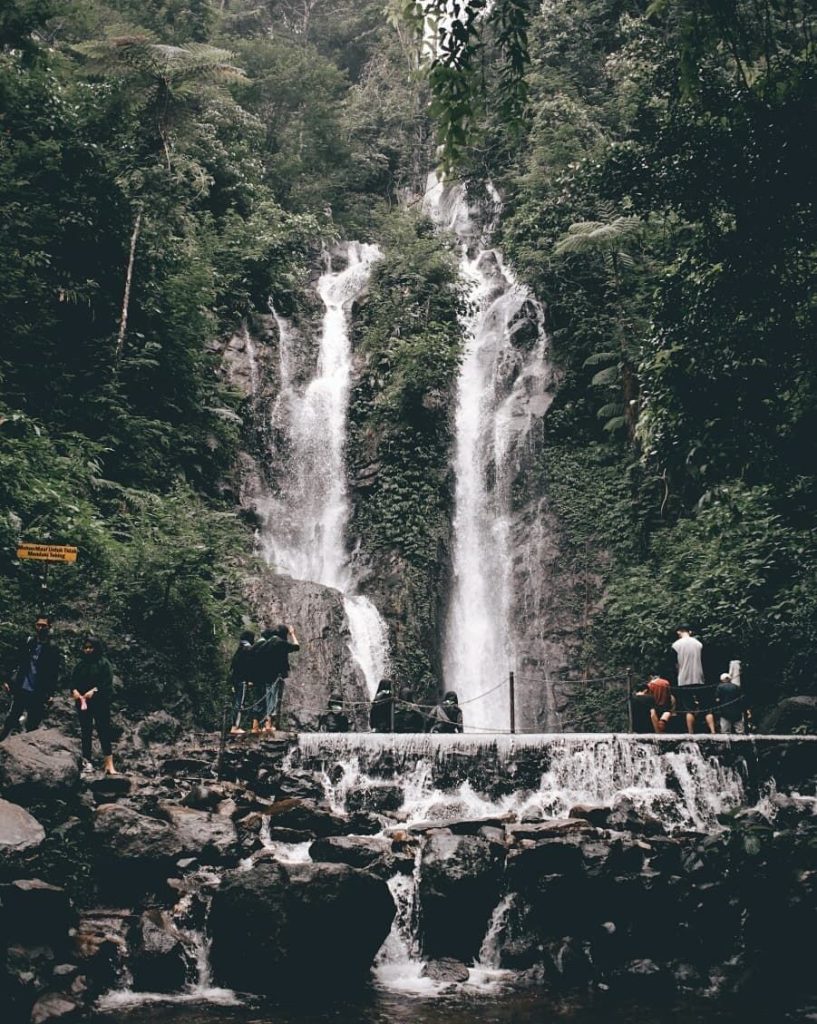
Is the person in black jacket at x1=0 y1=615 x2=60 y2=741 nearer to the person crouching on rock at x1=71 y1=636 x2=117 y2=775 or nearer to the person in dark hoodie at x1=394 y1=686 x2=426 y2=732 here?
the person crouching on rock at x1=71 y1=636 x2=117 y2=775

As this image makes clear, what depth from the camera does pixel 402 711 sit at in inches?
647

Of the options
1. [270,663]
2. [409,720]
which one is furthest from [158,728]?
[409,720]

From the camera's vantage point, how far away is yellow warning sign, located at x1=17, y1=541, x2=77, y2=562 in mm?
9812

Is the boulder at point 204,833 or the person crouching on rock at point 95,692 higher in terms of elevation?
the person crouching on rock at point 95,692

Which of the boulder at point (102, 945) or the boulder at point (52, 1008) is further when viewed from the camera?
the boulder at point (102, 945)

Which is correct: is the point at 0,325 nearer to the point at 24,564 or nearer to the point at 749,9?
the point at 24,564

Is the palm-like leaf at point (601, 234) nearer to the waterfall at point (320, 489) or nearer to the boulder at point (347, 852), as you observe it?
the waterfall at point (320, 489)

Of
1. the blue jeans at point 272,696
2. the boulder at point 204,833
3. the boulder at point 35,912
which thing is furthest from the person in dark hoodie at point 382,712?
the boulder at point 35,912

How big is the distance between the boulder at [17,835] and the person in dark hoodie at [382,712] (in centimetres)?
724

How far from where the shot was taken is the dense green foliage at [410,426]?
20266 millimetres

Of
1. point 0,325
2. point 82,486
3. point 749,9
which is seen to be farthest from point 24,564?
point 749,9

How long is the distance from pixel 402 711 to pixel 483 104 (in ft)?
43.2

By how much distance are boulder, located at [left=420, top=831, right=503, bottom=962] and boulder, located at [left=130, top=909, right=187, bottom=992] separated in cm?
241

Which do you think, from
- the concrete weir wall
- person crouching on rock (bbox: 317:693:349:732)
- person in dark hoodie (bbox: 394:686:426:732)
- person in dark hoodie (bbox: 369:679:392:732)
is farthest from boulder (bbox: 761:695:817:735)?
person crouching on rock (bbox: 317:693:349:732)
